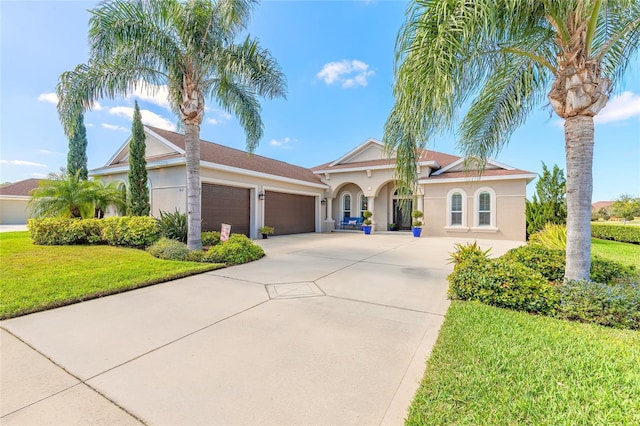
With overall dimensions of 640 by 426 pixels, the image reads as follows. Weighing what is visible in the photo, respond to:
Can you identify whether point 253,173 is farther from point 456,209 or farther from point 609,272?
point 609,272

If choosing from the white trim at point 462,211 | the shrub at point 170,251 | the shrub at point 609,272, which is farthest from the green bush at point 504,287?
the white trim at point 462,211

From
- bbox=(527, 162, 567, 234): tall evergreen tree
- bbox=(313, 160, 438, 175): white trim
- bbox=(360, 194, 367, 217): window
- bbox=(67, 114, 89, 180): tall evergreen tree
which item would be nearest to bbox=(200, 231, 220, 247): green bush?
bbox=(313, 160, 438, 175): white trim

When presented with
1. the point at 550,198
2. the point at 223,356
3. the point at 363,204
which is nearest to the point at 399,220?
the point at 363,204

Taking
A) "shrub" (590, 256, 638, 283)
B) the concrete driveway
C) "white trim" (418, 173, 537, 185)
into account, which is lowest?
the concrete driveway

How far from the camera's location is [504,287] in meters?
4.55

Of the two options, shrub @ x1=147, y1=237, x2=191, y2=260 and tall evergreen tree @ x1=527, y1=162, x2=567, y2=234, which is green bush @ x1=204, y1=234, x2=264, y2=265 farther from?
tall evergreen tree @ x1=527, y1=162, x2=567, y2=234

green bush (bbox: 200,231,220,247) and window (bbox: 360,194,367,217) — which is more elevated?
window (bbox: 360,194,367,217)

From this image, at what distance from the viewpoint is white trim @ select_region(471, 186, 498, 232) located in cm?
1502

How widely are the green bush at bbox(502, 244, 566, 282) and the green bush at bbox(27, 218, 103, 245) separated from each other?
1401cm

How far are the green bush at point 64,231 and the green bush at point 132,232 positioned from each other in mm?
652

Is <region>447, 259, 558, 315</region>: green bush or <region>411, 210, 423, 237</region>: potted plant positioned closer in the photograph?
<region>447, 259, 558, 315</region>: green bush

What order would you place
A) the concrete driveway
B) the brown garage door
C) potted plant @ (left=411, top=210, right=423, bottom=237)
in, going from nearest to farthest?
the concrete driveway → the brown garage door → potted plant @ (left=411, top=210, right=423, bottom=237)

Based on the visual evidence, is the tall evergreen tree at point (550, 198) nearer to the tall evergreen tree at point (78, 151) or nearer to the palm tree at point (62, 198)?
the palm tree at point (62, 198)

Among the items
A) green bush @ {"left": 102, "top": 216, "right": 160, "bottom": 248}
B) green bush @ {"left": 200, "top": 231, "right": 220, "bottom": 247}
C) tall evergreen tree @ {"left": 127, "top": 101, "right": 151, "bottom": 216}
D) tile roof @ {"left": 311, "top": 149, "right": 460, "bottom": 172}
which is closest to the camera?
green bush @ {"left": 102, "top": 216, "right": 160, "bottom": 248}
